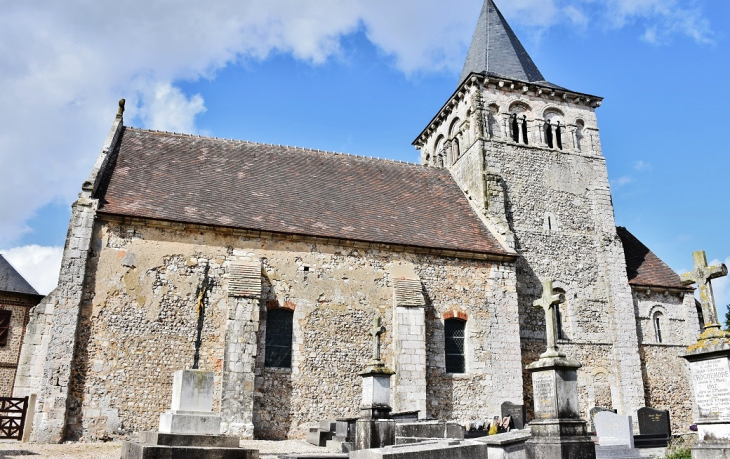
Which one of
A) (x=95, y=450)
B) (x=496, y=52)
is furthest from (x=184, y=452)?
(x=496, y=52)

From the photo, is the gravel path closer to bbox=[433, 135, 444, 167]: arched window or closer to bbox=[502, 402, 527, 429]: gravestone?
bbox=[502, 402, 527, 429]: gravestone

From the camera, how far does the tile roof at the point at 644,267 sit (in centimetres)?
2131

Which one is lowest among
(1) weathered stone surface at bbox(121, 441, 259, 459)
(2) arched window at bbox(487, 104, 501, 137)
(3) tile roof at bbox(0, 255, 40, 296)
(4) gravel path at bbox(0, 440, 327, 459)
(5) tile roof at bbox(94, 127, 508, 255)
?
(4) gravel path at bbox(0, 440, 327, 459)

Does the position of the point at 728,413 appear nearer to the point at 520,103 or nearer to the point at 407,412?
the point at 407,412

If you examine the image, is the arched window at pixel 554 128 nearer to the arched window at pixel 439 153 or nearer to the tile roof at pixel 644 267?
the arched window at pixel 439 153

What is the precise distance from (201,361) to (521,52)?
19.0m

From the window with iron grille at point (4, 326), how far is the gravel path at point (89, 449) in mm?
13042

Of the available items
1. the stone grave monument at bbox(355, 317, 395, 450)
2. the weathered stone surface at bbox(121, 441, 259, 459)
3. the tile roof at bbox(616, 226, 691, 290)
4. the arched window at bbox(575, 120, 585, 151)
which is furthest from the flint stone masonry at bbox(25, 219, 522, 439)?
the arched window at bbox(575, 120, 585, 151)

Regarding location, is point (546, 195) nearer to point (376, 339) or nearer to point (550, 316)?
point (376, 339)

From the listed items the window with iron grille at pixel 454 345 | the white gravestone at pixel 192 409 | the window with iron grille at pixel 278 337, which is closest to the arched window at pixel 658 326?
the window with iron grille at pixel 454 345

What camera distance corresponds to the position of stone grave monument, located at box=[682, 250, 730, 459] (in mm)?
7734

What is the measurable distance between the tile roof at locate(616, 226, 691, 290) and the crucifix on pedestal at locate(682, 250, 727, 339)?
1259cm

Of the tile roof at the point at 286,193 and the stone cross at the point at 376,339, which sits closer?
the stone cross at the point at 376,339

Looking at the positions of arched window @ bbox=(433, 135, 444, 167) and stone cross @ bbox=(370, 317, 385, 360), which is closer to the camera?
stone cross @ bbox=(370, 317, 385, 360)
